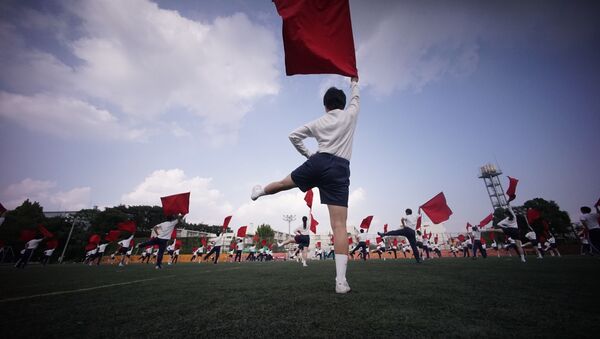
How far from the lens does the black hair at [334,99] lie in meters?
3.18

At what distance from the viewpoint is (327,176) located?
2.78 m

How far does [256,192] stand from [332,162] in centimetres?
120

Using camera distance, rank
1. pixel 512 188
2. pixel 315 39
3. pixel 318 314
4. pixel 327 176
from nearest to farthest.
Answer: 1. pixel 318 314
2. pixel 327 176
3. pixel 315 39
4. pixel 512 188

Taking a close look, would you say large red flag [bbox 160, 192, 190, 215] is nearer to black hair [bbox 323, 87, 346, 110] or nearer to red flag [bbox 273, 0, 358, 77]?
red flag [bbox 273, 0, 358, 77]

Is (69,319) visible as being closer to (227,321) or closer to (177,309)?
(177,309)

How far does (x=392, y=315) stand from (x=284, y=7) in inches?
144

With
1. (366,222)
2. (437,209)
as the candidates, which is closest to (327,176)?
(437,209)

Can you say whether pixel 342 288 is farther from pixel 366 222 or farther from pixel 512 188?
pixel 366 222

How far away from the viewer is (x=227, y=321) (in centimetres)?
161

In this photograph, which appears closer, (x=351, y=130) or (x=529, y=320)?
(x=529, y=320)

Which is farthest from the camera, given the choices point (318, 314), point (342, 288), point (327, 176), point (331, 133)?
point (331, 133)

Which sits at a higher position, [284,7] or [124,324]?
[284,7]

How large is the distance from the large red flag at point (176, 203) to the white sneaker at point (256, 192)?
879 cm

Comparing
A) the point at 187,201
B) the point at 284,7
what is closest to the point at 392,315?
the point at 284,7
